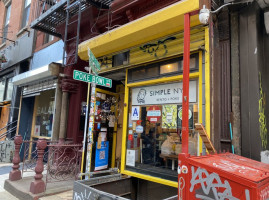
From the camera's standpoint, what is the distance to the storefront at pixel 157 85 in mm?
4285

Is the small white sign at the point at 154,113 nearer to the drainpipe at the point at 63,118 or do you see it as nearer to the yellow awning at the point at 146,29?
the yellow awning at the point at 146,29

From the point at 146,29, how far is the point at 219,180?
346 centimetres

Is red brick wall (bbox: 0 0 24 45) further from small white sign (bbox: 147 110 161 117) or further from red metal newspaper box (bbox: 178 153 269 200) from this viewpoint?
red metal newspaper box (bbox: 178 153 269 200)

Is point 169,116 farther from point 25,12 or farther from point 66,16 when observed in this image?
point 25,12

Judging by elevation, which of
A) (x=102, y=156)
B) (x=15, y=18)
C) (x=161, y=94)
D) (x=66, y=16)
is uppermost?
(x=15, y=18)

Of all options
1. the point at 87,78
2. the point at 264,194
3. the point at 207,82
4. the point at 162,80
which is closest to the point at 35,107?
the point at 87,78

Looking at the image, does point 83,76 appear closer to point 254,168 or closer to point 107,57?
point 107,57

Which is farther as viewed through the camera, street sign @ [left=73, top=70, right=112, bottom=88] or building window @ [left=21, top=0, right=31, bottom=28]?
building window @ [left=21, top=0, right=31, bottom=28]

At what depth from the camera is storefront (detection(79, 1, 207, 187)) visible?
4.29 meters

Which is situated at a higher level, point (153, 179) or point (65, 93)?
point (65, 93)

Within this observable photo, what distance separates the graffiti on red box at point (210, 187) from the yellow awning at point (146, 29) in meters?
2.88

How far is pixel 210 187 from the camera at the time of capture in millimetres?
2248

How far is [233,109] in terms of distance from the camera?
407 cm

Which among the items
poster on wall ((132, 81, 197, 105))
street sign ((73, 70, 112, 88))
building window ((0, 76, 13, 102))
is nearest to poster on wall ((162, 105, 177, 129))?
poster on wall ((132, 81, 197, 105))
